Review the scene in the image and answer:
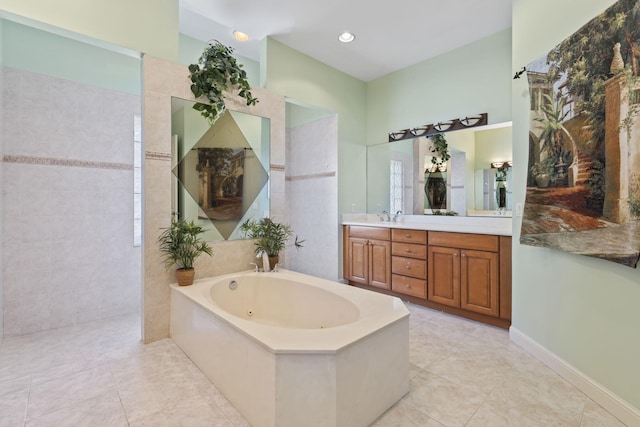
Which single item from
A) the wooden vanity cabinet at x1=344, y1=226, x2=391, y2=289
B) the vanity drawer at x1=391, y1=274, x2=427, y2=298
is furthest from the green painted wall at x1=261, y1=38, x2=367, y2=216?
the vanity drawer at x1=391, y1=274, x2=427, y2=298

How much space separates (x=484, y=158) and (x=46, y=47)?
14.1 feet

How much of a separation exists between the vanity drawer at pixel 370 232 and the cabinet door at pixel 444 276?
558 millimetres

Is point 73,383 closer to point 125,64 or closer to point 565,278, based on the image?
point 125,64

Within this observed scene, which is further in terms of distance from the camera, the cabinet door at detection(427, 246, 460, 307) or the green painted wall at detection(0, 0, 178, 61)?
the cabinet door at detection(427, 246, 460, 307)

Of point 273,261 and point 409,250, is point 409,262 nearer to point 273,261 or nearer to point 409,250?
point 409,250

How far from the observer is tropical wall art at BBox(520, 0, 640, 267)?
55.4 inches

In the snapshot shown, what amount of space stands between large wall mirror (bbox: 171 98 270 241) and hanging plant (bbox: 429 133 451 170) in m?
1.98

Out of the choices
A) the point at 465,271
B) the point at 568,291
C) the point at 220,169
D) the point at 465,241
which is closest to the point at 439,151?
the point at 465,241

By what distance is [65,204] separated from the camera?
2.69m

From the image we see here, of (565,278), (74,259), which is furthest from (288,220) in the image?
(565,278)

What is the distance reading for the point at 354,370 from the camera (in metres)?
1.38

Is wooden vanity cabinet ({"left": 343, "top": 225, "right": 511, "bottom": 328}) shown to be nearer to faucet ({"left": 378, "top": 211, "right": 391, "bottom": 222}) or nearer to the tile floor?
the tile floor

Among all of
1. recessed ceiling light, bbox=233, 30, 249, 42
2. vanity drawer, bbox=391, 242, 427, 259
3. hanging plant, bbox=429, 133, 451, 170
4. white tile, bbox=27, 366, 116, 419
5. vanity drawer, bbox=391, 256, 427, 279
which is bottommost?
white tile, bbox=27, 366, 116, 419

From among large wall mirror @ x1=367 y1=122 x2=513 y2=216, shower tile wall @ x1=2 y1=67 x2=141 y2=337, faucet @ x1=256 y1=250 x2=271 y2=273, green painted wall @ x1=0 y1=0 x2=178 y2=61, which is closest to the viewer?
green painted wall @ x1=0 y1=0 x2=178 y2=61
